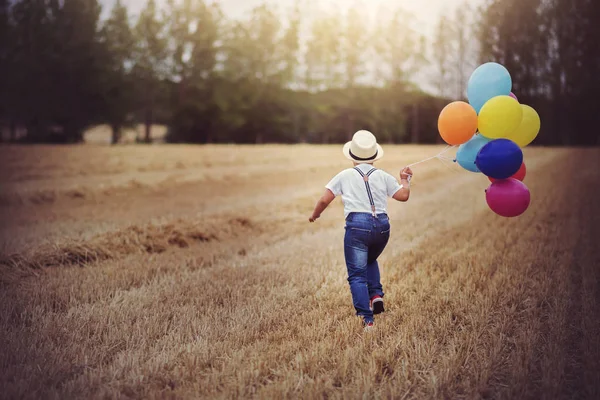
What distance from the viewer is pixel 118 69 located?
111 ft

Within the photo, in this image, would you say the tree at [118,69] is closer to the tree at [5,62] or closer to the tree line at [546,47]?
the tree at [5,62]

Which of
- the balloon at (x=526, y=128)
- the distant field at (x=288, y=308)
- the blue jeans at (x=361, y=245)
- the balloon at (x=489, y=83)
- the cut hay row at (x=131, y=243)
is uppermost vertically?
the balloon at (x=489, y=83)

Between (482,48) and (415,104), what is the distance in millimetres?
26906

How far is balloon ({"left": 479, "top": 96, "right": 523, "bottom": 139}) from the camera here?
4.43 meters

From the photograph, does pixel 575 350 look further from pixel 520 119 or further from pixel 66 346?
pixel 66 346

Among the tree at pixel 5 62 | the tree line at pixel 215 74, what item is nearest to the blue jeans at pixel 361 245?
the tree line at pixel 215 74

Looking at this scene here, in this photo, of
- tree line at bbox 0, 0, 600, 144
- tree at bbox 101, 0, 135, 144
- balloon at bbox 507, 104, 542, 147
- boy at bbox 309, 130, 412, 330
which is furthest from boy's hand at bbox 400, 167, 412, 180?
tree at bbox 101, 0, 135, 144

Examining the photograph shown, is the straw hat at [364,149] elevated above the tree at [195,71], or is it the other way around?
the tree at [195,71]

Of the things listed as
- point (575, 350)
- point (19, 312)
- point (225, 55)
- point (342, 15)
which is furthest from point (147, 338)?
point (225, 55)

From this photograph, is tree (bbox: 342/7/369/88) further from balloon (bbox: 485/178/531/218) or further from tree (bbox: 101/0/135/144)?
balloon (bbox: 485/178/531/218)

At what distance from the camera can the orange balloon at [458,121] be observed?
181 inches

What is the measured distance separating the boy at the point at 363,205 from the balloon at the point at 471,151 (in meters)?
0.92

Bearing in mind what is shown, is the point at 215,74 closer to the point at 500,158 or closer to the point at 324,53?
the point at 324,53

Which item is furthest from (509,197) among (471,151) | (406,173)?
(406,173)
